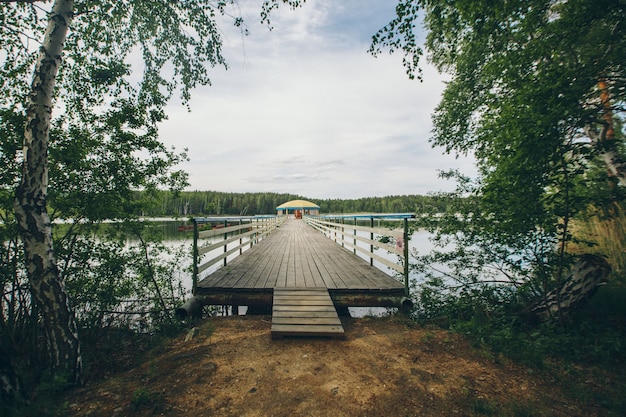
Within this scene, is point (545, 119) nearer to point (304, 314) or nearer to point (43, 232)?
point (304, 314)

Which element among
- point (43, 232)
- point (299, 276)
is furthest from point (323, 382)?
point (43, 232)

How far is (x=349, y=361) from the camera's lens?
2650 millimetres

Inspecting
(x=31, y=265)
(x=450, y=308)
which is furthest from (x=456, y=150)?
(x=31, y=265)

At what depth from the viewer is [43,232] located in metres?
2.38

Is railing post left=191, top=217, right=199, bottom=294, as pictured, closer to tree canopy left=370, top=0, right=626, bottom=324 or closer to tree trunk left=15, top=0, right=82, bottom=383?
tree trunk left=15, top=0, right=82, bottom=383

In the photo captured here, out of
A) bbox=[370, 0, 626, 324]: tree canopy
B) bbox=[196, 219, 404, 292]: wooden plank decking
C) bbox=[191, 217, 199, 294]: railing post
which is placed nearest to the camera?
bbox=[370, 0, 626, 324]: tree canopy

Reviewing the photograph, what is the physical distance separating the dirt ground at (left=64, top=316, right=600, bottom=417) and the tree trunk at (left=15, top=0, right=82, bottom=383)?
463 millimetres

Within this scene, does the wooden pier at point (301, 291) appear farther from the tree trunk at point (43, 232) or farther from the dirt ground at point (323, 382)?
the tree trunk at point (43, 232)

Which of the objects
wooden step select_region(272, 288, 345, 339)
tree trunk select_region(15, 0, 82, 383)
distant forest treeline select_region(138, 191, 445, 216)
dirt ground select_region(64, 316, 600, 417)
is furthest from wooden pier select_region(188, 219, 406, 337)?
distant forest treeline select_region(138, 191, 445, 216)

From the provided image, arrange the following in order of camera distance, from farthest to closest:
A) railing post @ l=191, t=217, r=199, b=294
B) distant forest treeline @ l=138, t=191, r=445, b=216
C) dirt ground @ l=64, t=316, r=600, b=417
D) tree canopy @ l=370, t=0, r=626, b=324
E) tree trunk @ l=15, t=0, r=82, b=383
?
distant forest treeline @ l=138, t=191, r=445, b=216, railing post @ l=191, t=217, r=199, b=294, tree canopy @ l=370, t=0, r=626, b=324, tree trunk @ l=15, t=0, r=82, b=383, dirt ground @ l=64, t=316, r=600, b=417

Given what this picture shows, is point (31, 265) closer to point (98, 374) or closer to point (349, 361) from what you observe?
point (98, 374)

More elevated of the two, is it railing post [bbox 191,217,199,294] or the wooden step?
railing post [bbox 191,217,199,294]

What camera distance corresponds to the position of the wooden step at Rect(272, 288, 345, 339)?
3.10 metres

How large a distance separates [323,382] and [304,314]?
3.95 feet
